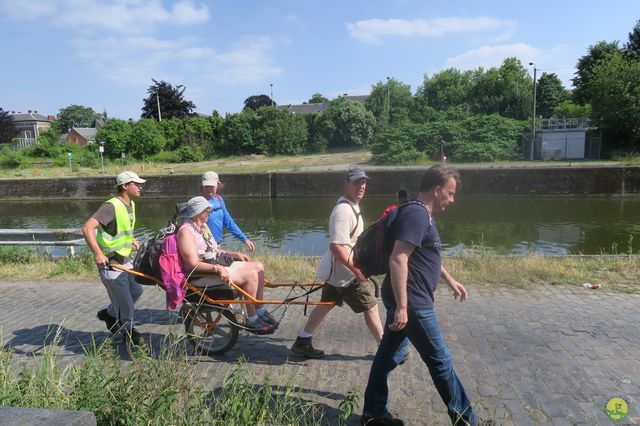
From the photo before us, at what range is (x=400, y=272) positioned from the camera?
3.02m

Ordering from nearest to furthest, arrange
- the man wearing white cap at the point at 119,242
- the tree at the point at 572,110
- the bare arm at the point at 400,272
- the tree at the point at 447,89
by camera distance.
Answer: the bare arm at the point at 400,272, the man wearing white cap at the point at 119,242, the tree at the point at 572,110, the tree at the point at 447,89

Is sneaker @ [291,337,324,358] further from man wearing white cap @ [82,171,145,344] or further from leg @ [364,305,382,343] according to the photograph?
man wearing white cap @ [82,171,145,344]

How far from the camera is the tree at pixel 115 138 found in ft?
155

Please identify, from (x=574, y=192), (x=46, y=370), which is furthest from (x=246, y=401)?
(x=574, y=192)

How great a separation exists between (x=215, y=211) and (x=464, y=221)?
52.2 feet

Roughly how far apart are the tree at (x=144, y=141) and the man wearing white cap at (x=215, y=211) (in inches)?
1776

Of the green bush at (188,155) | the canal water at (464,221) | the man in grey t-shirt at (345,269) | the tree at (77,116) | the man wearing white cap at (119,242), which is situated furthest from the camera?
the tree at (77,116)

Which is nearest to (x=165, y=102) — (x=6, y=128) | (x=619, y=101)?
(x=6, y=128)

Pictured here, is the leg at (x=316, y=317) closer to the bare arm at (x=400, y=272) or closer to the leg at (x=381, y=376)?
the leg at (x=381, y=376)

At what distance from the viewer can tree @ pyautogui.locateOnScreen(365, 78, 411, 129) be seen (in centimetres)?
5200

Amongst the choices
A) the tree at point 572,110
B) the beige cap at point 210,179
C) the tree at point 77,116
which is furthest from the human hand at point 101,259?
the tree at point 77,116

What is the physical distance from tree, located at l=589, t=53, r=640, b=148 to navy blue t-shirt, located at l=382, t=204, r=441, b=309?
1523 inches

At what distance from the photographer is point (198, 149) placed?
48219 millimetres

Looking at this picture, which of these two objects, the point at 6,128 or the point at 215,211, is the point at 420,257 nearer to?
the point at 215,211
